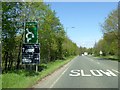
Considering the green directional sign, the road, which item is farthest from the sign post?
the road

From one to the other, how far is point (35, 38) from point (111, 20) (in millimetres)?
54516

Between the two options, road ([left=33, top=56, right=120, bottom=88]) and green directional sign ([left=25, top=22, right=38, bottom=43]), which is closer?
road ([left=33, top=56, right=120, bottom=88])

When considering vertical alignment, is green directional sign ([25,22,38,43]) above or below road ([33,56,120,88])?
above

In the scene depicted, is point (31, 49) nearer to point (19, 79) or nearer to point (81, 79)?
point (81, 79)

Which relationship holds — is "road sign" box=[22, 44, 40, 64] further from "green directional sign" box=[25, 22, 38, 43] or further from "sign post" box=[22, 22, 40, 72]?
"green directional sign" box=[25, 22, 38, 43]

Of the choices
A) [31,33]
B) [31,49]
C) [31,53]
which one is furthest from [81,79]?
[31,33]

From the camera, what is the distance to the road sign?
24.6 m

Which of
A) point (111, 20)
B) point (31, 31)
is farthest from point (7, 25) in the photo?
point (111, 20)

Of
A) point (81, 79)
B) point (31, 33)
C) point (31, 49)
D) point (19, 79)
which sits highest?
point (31, 33)

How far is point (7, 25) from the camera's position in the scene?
29516mm

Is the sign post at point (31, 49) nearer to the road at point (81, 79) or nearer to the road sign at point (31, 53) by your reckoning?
the road sign at point (31, 53)

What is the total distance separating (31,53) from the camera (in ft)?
81.3

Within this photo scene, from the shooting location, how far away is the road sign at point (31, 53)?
24.6 m

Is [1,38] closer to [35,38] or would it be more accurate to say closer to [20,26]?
[20,26]
